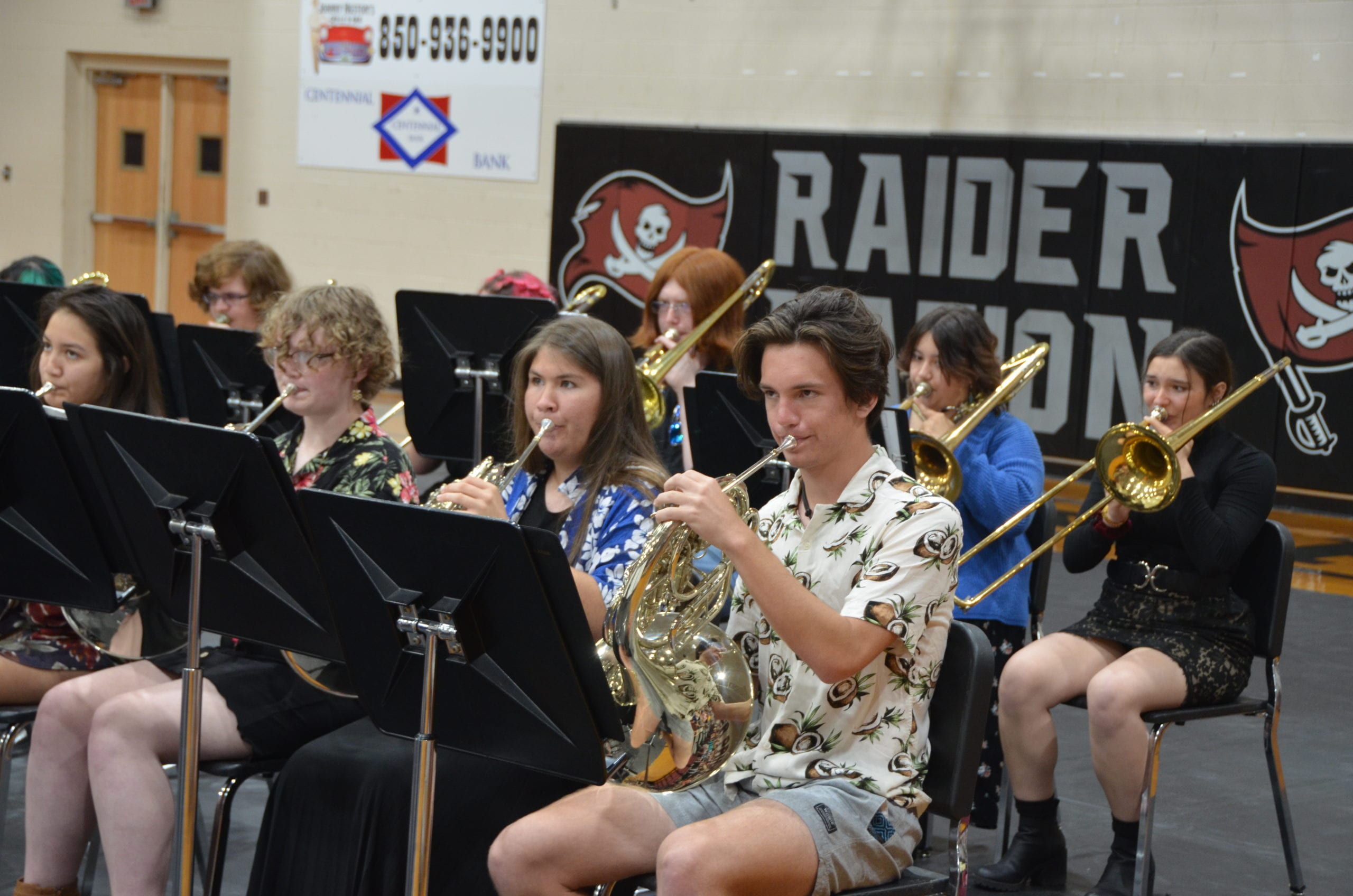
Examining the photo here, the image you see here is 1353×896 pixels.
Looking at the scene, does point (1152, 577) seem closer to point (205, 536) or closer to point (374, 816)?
point (374, 816)

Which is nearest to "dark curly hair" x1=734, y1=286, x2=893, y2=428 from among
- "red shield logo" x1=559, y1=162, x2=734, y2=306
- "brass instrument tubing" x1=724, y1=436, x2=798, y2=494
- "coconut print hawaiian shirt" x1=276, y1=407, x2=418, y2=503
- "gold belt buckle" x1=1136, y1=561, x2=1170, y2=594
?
"brass instrument tubing" x1=724, y1=436, x2=798, y2=494

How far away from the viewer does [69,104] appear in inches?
449

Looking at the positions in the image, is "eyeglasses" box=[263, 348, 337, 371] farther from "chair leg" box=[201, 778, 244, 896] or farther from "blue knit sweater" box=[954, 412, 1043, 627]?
"blue knit sweater" box=[954, 412, 1043, 627]

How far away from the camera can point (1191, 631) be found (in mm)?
3066

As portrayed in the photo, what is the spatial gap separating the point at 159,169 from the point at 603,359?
9.60 metres

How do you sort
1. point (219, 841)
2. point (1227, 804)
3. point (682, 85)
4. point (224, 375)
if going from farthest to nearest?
point (682, 85) < point (224, 375) < point (1227, 804) < point (219, 841)

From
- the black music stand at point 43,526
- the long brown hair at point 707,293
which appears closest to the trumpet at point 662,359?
the long brown hair at point 707,293

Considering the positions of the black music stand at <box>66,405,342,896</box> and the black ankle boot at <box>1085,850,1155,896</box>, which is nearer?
the black music stand at <box>66,405,342,896</box>

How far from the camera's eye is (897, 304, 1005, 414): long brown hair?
3471 mm

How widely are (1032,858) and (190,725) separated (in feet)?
5.76

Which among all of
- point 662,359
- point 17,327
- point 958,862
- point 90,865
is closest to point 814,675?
point 958,862

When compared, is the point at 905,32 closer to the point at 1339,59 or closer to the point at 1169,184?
the point at 1169,184

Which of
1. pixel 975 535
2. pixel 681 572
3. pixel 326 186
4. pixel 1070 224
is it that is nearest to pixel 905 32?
pixel 1070 224

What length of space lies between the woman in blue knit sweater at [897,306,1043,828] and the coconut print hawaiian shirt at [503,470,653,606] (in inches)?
44.6
